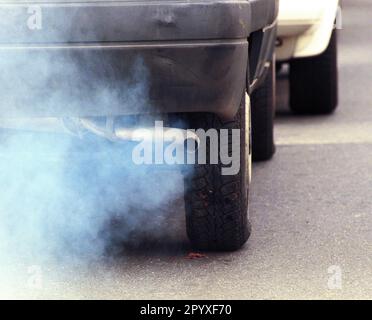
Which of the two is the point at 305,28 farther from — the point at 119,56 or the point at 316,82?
the point at 119,56

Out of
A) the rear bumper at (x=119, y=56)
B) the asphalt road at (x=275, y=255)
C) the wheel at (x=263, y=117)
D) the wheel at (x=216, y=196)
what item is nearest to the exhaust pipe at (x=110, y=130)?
the wheel at (x=216, y=196)

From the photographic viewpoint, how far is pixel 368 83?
1039 cm

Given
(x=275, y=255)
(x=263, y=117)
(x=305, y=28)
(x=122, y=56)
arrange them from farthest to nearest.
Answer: (x=305, y=28), (x=263, y=117), (x=275, y=255), (x=122, y=56)

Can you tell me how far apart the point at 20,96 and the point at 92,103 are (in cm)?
24

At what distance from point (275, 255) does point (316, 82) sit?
3.82 meters

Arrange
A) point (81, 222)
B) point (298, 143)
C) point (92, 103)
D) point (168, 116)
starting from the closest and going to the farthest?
point (92, 103)
point (168, 116)
point (81, 222)
point (298, 143)

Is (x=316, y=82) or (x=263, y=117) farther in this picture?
(x=316, y=82)

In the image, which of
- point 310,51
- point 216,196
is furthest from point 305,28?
point 216,196

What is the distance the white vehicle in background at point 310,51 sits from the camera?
7691mm

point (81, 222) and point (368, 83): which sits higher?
point (81, 222)

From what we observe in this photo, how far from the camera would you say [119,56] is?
411 cm
